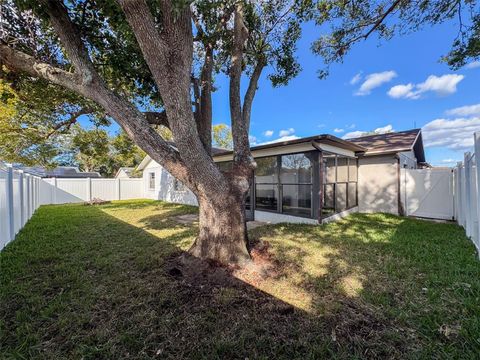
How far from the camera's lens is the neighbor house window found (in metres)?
7.72

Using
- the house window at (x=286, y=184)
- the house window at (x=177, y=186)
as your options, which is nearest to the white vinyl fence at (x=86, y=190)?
the house window at (x=177, y=186)

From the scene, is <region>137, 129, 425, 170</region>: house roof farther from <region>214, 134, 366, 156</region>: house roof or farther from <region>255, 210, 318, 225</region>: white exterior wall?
<region>255, 210, 318, 225</region>: white exterior wall

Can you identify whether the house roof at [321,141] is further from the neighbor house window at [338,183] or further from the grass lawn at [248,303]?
the grass lawn at [248,303]

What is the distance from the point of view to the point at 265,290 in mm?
3074

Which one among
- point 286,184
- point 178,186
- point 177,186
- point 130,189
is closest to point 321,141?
point 286,184

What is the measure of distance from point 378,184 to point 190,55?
878 centimetres

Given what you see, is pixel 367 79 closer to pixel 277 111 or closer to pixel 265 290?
pixel 277 111

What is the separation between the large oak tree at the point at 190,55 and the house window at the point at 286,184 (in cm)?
264

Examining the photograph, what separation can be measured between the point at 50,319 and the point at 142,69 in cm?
500

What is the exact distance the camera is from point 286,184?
775 centimetres

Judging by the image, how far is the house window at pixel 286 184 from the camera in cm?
729

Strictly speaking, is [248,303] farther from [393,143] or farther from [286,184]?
[393,143]

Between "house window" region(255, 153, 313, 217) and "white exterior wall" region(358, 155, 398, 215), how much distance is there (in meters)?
3.67

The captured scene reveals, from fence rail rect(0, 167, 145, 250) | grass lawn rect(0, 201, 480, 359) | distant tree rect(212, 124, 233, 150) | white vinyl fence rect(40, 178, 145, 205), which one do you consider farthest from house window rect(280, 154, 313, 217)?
distant tree rect(212, 124, 233, 150)
